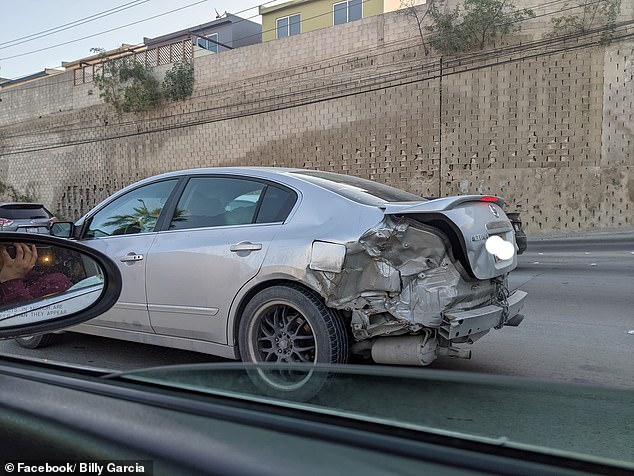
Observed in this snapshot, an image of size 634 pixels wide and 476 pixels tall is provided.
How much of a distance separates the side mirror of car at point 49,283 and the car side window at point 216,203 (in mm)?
1811

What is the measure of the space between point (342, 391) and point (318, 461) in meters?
0.44

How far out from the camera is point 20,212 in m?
12.9

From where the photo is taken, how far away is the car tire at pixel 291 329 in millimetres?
3498

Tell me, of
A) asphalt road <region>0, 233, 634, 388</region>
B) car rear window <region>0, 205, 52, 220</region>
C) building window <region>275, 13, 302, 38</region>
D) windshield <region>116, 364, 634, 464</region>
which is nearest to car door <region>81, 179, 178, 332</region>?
asphalt road <region>0, 233, 634, 388</region>

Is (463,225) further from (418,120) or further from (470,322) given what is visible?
(418,120)

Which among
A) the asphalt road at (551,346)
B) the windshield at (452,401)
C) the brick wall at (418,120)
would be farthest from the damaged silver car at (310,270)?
the brick wall at (418,120)

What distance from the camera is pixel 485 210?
152 inches

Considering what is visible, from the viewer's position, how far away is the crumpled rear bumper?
10.9 feet

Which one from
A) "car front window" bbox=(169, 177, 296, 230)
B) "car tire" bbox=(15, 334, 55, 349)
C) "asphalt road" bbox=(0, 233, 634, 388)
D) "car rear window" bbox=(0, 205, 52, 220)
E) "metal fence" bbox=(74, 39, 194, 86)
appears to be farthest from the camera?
"metal fence" bbox=(74, 39, 194, 86)

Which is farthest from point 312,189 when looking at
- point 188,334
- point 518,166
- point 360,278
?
point 518,166

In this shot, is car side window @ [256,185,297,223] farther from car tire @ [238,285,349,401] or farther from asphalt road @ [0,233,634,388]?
asphalt road @ [0,233,634,388]

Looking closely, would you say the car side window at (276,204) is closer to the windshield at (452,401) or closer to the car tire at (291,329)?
the car tire at (291,329)

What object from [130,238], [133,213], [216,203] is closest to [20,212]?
[133,213]

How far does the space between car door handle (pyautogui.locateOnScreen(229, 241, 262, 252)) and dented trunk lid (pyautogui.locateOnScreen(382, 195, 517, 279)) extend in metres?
0.94
